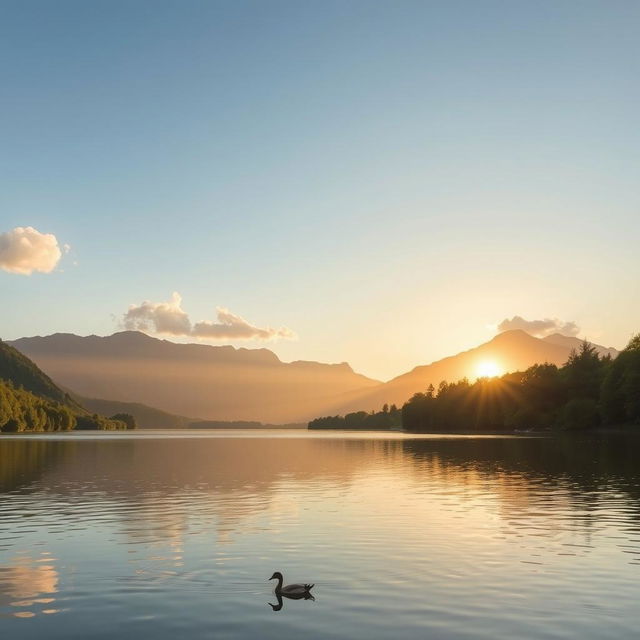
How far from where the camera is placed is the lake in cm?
2369

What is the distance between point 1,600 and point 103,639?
6.35m

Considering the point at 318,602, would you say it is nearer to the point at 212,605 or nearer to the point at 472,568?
the point at 212,605

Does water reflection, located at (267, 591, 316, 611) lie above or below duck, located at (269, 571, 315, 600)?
below

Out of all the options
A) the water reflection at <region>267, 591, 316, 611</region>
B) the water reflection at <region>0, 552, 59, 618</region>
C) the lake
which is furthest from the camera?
the water reflection at <region>267, 591, 316, 611</region>

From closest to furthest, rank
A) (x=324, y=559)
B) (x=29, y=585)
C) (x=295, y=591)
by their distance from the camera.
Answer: (x=295, y=591) → (x=29, y=585) → (x=324, y=559)

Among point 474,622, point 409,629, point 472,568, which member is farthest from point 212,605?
point 472,568

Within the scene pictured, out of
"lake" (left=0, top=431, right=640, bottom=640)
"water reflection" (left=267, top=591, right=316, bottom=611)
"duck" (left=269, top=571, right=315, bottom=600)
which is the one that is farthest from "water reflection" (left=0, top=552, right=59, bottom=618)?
"duck" (left=269, top=571, right=315, bottom=600)

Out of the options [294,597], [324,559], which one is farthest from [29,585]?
[324,559]

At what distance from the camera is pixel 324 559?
33.9 m

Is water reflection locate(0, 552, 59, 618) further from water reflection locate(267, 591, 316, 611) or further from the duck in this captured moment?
the duck

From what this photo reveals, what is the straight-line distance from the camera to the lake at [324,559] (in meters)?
23.7

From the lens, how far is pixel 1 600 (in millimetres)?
26062

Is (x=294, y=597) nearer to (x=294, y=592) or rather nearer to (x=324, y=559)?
(x=294, y=592)

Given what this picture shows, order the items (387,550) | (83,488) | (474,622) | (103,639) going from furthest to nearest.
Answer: (83,488), (387,550), (474,622), (103,639)
